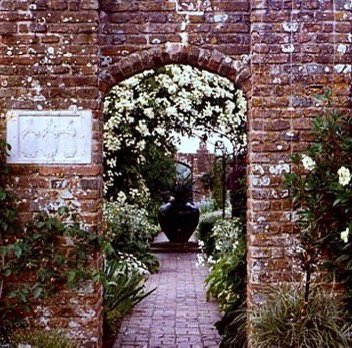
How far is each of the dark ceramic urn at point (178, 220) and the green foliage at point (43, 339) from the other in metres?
10.3

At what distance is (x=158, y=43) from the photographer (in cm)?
545

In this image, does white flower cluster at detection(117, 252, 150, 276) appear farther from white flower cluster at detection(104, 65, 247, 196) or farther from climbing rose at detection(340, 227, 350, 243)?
climbing rose at detection(340, 227, 350, 243)

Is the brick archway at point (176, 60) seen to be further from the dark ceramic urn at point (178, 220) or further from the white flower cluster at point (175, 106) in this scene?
the dark ceramic urn at point (178, 220)

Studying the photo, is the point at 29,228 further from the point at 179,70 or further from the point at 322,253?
the point at 179,70

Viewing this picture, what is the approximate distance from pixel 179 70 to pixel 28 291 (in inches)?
192

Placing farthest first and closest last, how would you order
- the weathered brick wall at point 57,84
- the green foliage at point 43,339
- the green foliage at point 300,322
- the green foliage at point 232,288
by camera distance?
the green foliage at point 232,288 < the weathered brick wall at point 57,84 < the green foliage at point 43,339 < the green foliage at point 300,322

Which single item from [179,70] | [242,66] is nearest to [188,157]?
[179,70]

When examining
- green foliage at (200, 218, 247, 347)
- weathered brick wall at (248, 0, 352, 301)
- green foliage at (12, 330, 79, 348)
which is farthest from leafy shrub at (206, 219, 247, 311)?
green foliage at (12, 330, 79, 348)

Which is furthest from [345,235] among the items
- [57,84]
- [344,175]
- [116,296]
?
[116,296]

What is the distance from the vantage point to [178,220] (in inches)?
613

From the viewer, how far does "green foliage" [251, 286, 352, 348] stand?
481cm

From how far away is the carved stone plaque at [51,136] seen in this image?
5.35 meters

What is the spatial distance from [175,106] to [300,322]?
5471 millimetres

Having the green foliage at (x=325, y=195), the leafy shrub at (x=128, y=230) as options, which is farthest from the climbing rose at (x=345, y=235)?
the leafy shrub at (x=128, y=230)
